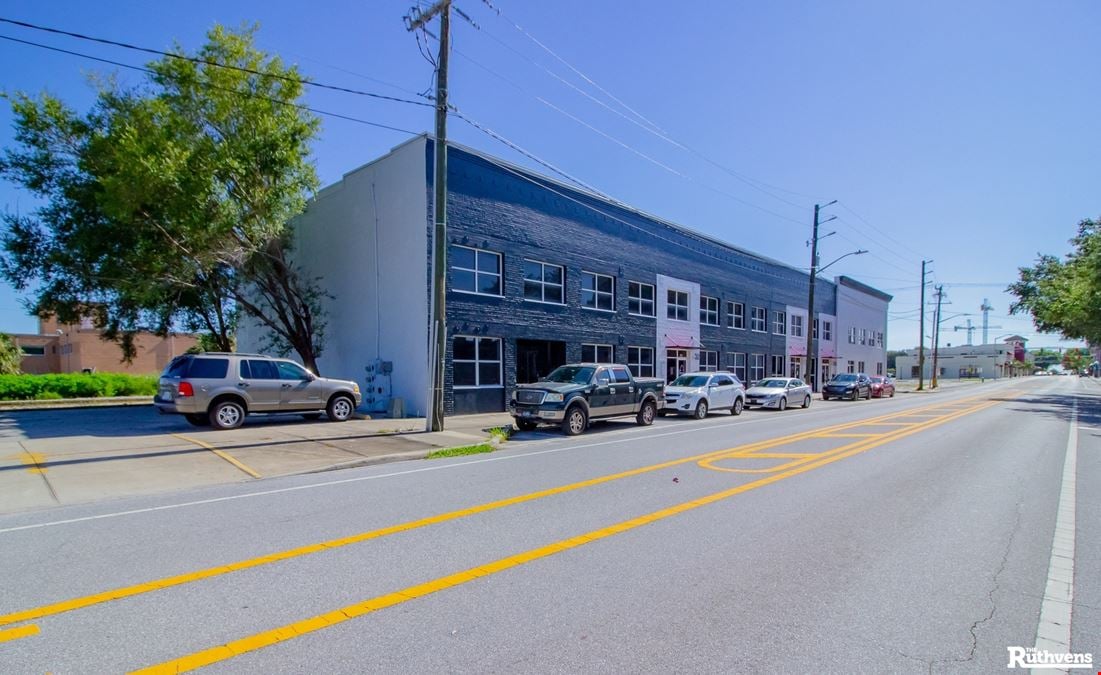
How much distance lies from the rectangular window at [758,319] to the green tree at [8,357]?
142ft

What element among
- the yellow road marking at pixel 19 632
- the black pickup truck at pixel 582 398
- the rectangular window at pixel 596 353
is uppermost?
the rectangular window at pixel 596 353

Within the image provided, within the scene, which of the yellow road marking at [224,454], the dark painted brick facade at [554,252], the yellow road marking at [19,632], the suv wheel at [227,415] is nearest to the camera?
the yellow road marking at [19,632]

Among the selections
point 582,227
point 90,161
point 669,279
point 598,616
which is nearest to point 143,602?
point 598,616

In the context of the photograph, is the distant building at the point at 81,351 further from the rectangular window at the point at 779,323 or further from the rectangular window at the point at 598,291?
the rectangular window at the point at 779,323

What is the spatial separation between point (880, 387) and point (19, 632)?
40800 mm

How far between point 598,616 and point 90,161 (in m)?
20.8

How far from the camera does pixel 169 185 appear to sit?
50.1 feet

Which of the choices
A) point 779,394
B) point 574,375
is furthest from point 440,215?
point 779,394

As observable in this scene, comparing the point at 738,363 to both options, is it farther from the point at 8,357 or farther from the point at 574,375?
the point at 8,357

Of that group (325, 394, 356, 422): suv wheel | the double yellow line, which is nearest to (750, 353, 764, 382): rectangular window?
(325, 394, 356, 422): suv wheel

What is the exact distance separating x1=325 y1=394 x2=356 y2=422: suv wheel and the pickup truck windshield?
5.86 meters

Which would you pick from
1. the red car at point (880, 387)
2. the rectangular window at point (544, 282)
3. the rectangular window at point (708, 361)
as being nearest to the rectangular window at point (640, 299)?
the rectangular window at point (544, 282)

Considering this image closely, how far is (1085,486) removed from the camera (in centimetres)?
848

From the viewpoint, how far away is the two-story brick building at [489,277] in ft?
63.5
